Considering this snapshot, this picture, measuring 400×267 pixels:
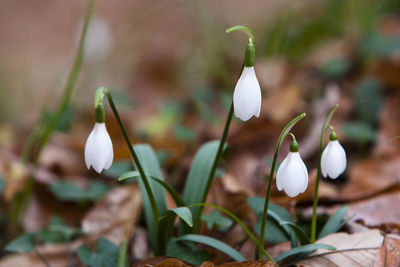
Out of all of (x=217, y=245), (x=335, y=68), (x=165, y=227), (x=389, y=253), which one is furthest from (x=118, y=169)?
(x=335, y=68)

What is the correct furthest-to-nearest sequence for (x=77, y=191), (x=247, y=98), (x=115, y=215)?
1. (x=77, y=191)
2. (x=115, y=215)
3. (x=247, y=98)

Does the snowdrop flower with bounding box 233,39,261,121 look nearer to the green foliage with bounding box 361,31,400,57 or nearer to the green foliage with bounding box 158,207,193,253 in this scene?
the green foliage with bounding box 158,207,193,253

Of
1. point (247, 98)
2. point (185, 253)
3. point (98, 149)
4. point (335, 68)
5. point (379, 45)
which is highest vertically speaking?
point (379, 45)

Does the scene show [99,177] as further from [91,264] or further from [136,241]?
[91,264]

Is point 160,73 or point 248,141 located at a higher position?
point 160,73

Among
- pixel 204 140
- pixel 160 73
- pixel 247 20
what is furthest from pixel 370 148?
pixel 160 73

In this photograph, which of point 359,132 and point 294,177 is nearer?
point 294,177

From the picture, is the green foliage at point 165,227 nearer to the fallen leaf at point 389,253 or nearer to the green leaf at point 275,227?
the green leaf at point 275,227

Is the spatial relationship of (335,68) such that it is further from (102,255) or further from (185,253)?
(102,255)
